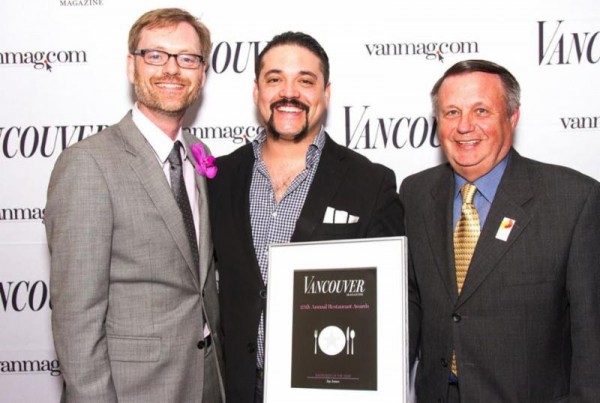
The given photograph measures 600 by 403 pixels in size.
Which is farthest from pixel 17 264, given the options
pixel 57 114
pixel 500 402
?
pixel 500 402

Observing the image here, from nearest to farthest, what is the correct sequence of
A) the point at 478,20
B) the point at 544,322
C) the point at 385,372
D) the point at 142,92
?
the point at 385,372
the point at 544,322
the point at 142,92
the point at 478,20

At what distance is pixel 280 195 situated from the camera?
8.20 feet

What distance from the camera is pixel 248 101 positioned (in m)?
3.37

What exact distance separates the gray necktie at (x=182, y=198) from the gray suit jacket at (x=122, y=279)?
2.0 inches

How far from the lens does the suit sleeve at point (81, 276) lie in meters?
2.03

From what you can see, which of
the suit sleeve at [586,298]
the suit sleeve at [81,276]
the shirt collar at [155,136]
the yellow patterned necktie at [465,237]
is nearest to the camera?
the suit sleeve at [81,276]

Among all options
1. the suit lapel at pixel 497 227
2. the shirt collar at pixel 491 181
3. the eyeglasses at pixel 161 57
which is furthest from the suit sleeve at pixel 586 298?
the eyeglasses at pixel 161 57

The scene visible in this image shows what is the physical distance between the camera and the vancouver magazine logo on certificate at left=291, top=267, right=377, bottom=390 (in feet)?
6.79

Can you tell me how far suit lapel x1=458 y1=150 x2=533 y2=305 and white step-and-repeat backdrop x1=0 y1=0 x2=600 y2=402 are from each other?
3.68 ft

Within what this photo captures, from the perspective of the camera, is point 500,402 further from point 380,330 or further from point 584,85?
point 584,85

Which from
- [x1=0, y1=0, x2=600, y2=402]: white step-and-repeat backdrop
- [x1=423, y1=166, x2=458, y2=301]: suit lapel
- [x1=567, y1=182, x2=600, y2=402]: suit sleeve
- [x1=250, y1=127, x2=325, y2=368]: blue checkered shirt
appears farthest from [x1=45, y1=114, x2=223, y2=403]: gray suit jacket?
[x1=567, y1=182, x2=600, y2=402]: suit sleeve

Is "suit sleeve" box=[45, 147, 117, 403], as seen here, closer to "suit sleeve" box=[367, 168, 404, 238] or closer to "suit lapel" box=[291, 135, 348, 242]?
"suit lapel" box=[291, 135, 348, 242]

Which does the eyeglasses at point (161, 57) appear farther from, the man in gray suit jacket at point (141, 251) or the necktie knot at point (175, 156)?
the necktie knot at point (175, 156)

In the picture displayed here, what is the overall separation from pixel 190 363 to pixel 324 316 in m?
0.55
